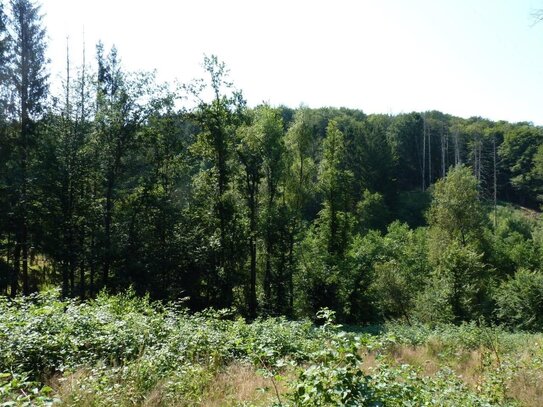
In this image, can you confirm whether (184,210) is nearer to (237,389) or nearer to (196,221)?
(196,221)

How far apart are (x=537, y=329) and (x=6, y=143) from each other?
32.5m

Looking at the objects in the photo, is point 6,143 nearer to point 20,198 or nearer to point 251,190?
point 20,198

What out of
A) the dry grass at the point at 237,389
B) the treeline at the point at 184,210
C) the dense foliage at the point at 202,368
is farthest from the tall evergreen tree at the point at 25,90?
the dry grass at the point at 237,389

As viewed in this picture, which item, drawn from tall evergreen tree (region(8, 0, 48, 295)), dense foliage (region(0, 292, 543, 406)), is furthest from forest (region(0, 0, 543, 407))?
dense foliage (region(0, 292, 543, 406))

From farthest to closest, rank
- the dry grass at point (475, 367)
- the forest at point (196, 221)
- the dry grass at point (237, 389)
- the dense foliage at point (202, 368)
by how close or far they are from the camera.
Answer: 1. the forest at point (196, 221)
2. the dry grass at point (475, 367)
3. the dry grass at point (237, 389)
4. the dense foliage at point (202, 368)

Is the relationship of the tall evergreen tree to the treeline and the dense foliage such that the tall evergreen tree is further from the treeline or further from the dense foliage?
the dense foliage

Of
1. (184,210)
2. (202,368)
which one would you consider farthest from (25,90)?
(202,368)

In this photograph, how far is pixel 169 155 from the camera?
2511 centimetres

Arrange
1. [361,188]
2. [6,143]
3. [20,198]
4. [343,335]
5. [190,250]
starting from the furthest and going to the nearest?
[361,188] → [190,250] → [6,143] → [20,198] → [343,335]

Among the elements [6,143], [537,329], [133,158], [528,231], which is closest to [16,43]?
[6,143]

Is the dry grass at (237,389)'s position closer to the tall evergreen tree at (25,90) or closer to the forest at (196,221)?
the forest at (196,221)

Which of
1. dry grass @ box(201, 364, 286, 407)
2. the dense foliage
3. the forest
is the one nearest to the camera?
the dense foliage

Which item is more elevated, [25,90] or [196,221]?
[25,90]

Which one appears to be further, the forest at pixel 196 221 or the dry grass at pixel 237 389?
the forest at pixel 196 221
